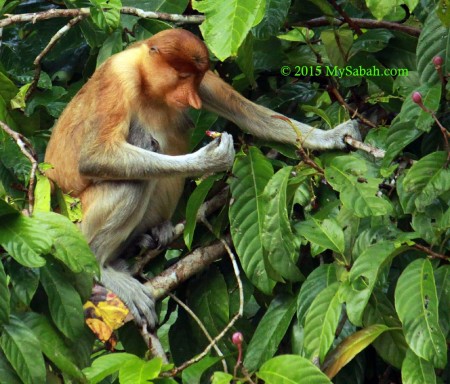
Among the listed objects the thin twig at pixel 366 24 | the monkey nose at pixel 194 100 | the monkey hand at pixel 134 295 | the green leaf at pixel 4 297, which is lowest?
the monkey hand at pixel 134 295

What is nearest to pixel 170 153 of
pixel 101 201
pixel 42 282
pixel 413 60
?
pixel 101 201

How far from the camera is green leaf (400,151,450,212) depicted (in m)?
2.97

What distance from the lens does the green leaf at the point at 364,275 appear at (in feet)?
9.23

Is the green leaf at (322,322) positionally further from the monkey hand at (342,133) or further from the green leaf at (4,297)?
the monkey hand at (342,133)

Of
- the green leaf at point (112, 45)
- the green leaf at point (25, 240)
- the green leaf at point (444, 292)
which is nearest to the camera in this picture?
→ the green leaf at point (25, 240)

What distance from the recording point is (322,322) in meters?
2.92

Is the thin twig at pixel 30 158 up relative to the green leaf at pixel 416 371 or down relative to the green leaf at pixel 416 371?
up

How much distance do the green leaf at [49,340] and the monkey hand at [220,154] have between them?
1.12m

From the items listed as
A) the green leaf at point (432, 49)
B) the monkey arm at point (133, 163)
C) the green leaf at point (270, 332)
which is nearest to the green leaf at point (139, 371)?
the green leaf at point (270, 332)

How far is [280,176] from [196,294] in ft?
2.80

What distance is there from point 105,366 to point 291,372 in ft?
2.00

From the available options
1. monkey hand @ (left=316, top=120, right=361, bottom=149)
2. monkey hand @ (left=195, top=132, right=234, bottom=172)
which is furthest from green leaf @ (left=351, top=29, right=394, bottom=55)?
monkey hand @ (left=195, top=132, right=234, bottom=172)

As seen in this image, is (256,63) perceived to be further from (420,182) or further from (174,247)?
(420,182)

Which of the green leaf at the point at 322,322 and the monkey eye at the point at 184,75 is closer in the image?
the green leaf at the point at 322,322
